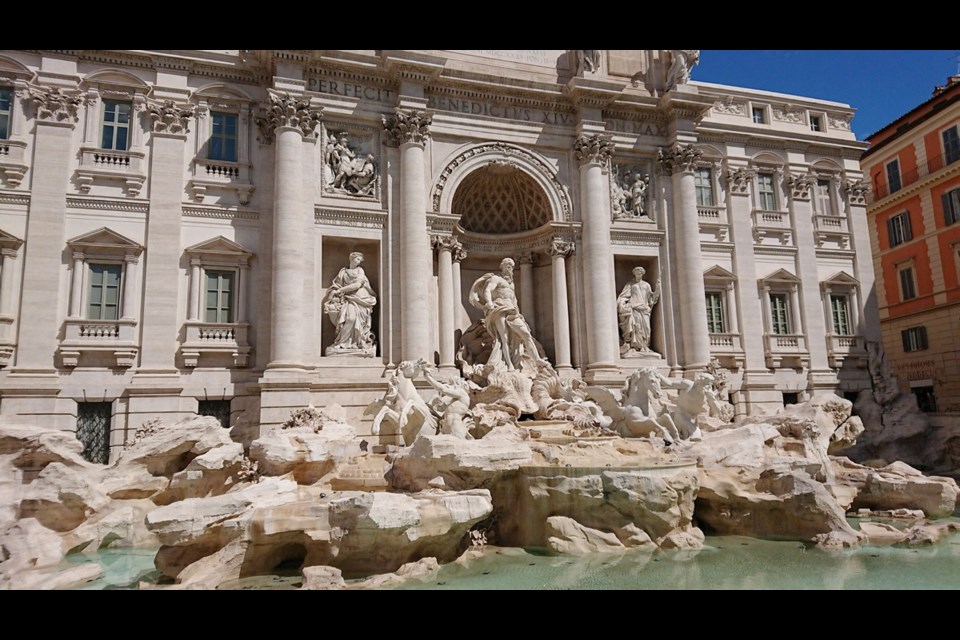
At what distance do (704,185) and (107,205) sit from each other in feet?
61.5

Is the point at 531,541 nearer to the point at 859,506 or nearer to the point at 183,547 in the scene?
the point at 183,547

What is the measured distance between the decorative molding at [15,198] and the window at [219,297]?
178 inches

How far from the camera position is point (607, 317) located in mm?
19000

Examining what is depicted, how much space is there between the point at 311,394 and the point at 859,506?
1333 cm

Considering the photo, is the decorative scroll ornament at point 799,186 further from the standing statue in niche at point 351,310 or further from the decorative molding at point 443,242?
the standing statue in niche at point 351,310

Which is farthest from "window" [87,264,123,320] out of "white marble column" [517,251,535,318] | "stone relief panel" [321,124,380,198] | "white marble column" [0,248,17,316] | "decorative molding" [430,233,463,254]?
"white marble column" [517,251,535,318]

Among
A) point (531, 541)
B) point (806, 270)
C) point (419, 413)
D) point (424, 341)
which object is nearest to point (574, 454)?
point (531, 541)

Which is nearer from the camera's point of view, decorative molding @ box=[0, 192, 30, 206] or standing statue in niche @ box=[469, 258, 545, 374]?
decorative molding @ box=[0, 192, 30, 206]

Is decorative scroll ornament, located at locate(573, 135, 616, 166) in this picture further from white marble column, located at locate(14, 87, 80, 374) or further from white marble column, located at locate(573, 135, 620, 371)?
white marble column, located at locate(14, 87, 80, 374)

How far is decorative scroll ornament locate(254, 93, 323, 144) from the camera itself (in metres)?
16.7

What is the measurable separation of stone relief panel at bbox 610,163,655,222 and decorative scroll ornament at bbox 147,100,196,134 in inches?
507

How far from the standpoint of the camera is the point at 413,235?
17.4 metres

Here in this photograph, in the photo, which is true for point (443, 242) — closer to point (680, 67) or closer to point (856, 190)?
point (680, 67)

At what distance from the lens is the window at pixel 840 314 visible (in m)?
22.5
